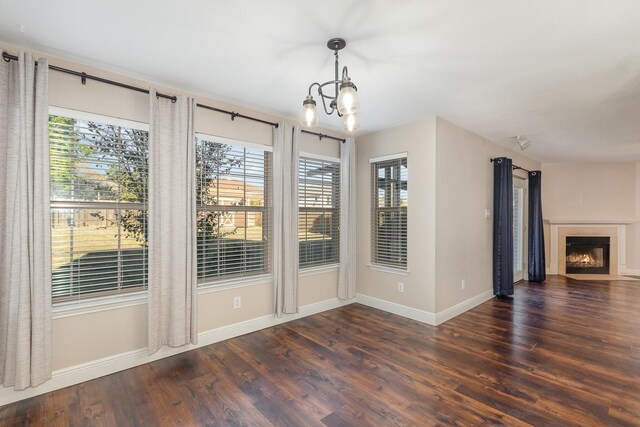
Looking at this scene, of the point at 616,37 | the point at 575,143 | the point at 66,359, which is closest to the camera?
the point at 616,37

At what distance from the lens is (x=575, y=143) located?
196 inches

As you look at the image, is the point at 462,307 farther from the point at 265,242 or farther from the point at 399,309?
the point at 265,242

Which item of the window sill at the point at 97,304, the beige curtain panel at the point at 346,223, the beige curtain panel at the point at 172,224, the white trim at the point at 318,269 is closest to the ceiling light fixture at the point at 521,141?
the beige curtain panel at the point at 346,223

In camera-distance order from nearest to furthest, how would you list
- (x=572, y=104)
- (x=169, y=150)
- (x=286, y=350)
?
(x=169, y=150), (x=286, y=350), (x=572, y=104)

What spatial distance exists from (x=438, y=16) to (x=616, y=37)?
1209mm

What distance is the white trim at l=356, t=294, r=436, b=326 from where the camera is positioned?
3752mm

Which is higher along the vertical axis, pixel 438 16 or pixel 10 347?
pixel 438 16

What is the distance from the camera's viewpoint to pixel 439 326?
3662mm

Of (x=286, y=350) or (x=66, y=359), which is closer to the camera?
(x=66, y=359)

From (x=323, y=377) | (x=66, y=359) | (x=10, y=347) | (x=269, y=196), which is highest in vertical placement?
(x=269, y=196)

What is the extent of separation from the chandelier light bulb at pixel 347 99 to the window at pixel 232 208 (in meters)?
1.79

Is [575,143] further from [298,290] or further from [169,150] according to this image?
[169,150]

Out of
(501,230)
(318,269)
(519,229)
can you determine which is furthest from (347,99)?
(519,229)

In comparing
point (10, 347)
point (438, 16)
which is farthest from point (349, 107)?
point (10, 347)
